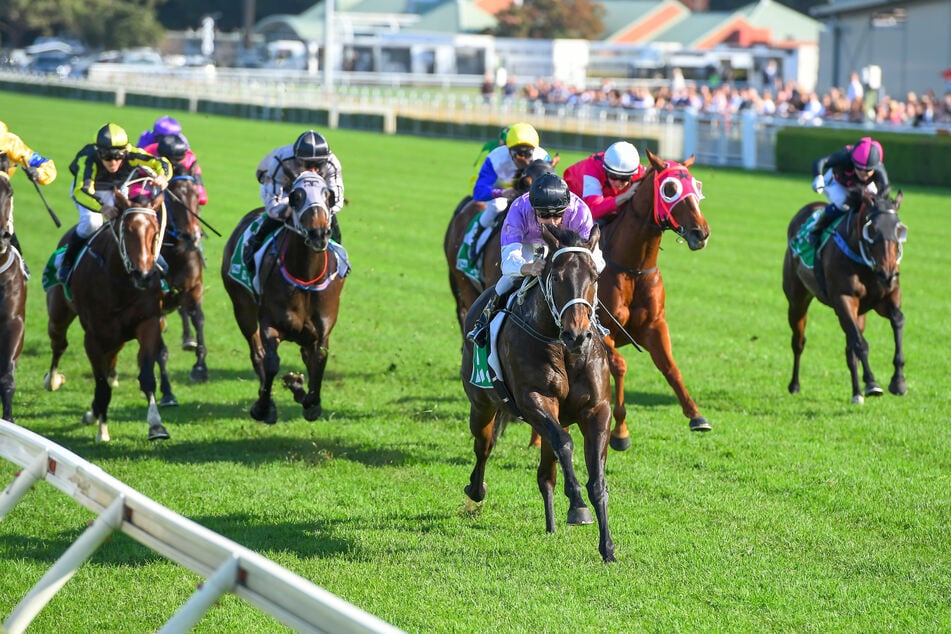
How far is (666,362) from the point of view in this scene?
854cm

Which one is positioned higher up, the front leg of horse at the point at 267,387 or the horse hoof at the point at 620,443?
the front leg of horse at the point at 267,387

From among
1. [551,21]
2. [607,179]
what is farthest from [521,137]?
[551,21]

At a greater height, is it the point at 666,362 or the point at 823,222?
the point at 823,222

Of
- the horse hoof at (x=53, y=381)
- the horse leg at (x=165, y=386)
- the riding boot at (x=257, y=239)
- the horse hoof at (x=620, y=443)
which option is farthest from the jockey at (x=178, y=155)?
the horse hoof at (x=620, y=443)

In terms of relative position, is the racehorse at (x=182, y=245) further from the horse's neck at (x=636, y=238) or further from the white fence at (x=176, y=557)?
the white fence at (x=176, y=557)

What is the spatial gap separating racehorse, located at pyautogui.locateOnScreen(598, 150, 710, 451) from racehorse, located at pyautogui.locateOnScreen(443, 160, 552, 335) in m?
0.68

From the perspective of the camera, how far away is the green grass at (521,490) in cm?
570

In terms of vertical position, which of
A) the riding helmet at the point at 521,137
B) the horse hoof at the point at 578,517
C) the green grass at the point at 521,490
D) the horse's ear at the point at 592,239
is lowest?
the green grass at the point at 521,490

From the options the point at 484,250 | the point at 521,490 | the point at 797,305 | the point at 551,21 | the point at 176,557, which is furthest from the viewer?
the point at 551,21

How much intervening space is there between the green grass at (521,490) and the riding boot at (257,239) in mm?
1230

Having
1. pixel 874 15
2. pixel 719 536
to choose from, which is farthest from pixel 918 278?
pixel 874 15

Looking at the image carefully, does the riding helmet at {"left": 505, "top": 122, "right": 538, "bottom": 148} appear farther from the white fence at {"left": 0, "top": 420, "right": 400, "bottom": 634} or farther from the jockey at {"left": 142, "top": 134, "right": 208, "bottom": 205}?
the white fence at {"left": 0, "top": 420, "right": 400, "bottom": 634}

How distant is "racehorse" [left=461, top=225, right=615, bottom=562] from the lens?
A: 5.80 m

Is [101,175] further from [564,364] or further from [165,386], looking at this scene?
[564,364]
